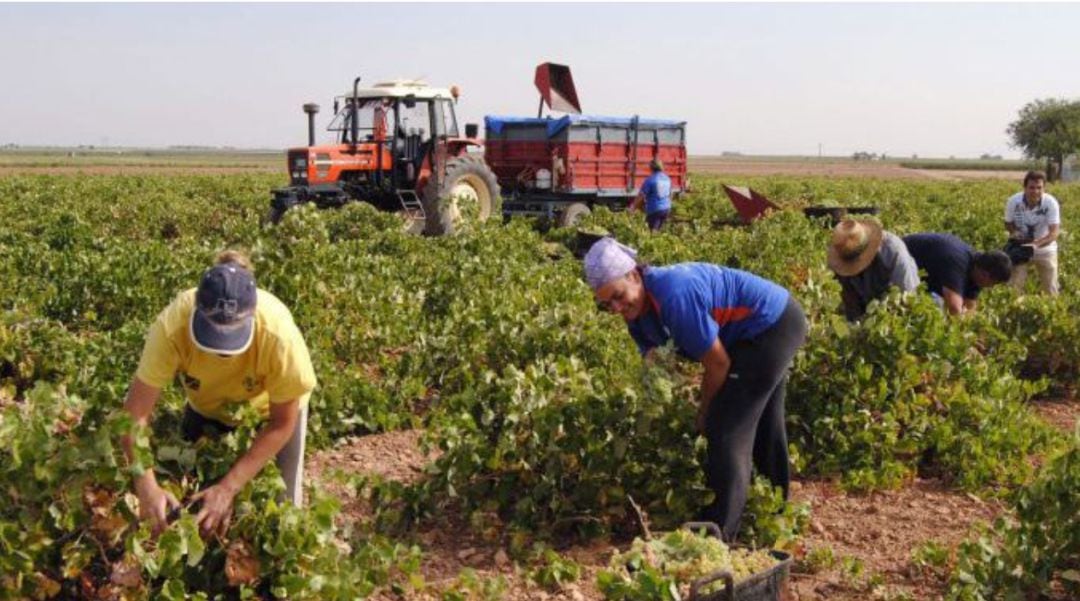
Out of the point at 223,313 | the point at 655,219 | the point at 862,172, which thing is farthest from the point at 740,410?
the point at 862,172

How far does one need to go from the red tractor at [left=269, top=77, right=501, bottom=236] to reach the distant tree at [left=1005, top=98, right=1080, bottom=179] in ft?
225

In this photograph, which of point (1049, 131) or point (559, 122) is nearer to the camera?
point (559, 122)

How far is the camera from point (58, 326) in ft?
26.6

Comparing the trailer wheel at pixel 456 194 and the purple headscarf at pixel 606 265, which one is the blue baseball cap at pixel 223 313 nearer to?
the purple headscarf at pixel 606 265

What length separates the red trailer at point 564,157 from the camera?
18.0 m

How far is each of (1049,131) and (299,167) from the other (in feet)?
256

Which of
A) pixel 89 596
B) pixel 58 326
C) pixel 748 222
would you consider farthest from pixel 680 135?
pixel 89 596

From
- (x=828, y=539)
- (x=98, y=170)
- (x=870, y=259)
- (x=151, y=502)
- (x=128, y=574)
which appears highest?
(x=870, y=259)

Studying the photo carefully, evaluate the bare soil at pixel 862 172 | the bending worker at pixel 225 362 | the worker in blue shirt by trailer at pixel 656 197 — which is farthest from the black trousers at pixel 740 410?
the bare soil at pixel 862 172

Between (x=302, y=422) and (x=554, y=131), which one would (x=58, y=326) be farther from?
→ (x=554, y=131)

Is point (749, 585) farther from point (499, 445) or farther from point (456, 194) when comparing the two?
point (456, 194)

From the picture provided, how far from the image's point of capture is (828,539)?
512 centimetres

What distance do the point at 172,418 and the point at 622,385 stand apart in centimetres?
197

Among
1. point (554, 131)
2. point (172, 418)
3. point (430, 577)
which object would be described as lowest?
point (430, 577)
